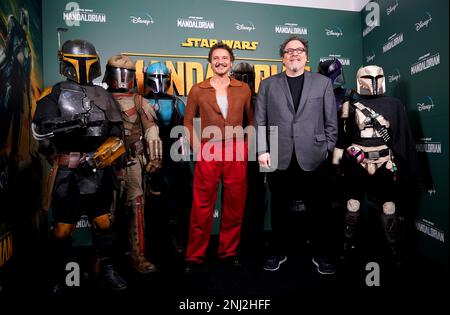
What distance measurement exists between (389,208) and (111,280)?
2411mm

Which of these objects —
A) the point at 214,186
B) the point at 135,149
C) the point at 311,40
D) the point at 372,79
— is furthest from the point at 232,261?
the point at 311,40

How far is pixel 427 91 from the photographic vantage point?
273 centimetres

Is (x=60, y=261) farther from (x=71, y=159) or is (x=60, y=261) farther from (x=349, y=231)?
(x=349, y=231)

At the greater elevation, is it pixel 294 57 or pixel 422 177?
→ pixel 294 57

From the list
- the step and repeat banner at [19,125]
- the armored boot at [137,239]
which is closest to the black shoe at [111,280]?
the armored boot at [137,239]

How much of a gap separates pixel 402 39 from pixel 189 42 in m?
2.33

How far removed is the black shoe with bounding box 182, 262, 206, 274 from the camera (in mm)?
2514

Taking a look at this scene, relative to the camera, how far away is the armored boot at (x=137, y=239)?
252 cm

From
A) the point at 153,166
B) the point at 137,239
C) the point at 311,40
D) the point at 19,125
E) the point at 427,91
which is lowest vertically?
the point at 137,239

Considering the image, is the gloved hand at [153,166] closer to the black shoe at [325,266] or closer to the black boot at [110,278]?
the black boot at [110,278]

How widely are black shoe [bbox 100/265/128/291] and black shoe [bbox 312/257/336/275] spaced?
1596 mm

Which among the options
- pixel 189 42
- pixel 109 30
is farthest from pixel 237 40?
pixel 109 30

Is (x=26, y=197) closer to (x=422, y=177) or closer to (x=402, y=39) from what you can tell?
(x=422, y=177)
